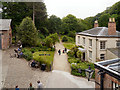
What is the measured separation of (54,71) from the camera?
65.7ft

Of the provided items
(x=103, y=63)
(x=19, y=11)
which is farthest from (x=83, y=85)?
(x=19, y=11)

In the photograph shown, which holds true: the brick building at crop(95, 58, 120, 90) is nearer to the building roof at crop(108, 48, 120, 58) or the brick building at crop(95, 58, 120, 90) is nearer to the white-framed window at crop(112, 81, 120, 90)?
the white-framed window at crop(112, 81, 120, 90)

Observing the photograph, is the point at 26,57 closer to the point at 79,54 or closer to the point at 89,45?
the point at 79,54

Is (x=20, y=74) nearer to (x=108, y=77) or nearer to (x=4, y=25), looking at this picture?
(x=108, y=77)

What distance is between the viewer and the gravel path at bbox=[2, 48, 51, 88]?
50.5 ft

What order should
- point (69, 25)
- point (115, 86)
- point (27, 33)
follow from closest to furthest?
point (115, 86), point (27, 33), point (69, 25)

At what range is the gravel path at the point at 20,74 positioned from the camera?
50.5ft

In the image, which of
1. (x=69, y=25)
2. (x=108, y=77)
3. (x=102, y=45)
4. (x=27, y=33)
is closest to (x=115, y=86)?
(x=108, y=77)

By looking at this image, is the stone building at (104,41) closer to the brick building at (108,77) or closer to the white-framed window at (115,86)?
the brick building at (108,77)

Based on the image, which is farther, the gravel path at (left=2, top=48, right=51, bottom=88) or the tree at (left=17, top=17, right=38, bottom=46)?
the tree at (left=17, top=17, right=38, bottom=46)

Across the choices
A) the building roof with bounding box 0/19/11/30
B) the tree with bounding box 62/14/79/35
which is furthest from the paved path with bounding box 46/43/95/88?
the tree with bounding box 62/14/79/35

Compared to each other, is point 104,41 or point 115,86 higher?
point 104,41

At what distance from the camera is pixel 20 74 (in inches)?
702

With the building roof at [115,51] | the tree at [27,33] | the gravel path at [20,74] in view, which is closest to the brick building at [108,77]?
the gravel path at [20,74]
